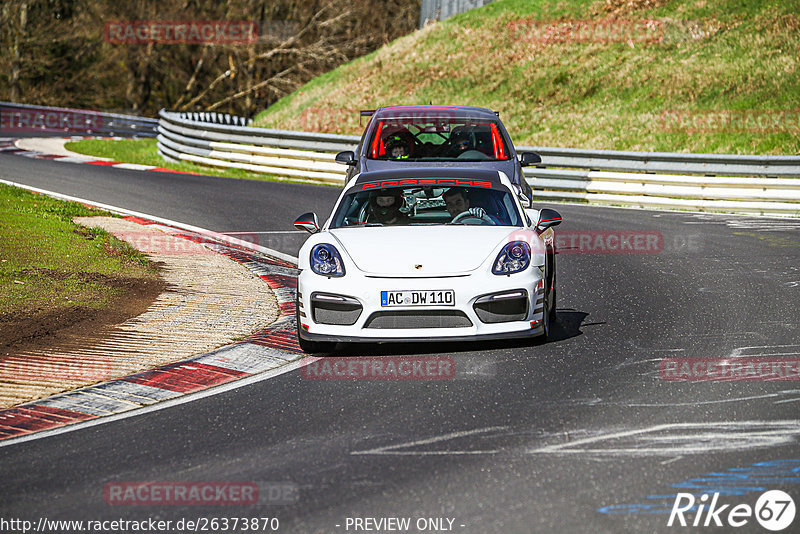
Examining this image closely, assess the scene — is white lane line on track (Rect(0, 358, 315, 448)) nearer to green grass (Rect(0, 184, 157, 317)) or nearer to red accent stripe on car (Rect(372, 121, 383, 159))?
green grass (Rect(0, 184, 157, 317))

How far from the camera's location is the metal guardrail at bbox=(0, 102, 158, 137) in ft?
133

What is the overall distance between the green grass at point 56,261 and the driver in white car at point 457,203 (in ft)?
10.8

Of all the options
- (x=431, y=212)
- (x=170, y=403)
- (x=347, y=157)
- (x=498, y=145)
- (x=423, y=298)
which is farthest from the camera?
(x=347, y=157)

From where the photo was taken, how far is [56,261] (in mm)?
11680

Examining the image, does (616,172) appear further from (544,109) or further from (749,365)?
(749,365)

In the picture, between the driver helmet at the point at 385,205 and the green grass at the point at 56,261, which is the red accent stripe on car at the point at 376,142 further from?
the driver helmet at the point at 385,205

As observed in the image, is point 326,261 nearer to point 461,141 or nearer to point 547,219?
point 547,219

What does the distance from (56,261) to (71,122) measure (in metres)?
32.2

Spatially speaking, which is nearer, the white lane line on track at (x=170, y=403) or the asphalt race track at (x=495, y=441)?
the asphalt race track at (x=495, y=441)

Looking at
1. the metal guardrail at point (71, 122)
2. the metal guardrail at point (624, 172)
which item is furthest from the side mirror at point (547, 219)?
the metal guardrail at point (71, 122)

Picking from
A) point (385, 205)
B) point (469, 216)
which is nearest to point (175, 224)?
point (385, 205)

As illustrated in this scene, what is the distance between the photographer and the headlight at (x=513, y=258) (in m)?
7.88

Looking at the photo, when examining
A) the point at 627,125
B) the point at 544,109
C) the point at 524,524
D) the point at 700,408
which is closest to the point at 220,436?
the point at 524,524

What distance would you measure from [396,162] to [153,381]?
6178mm
